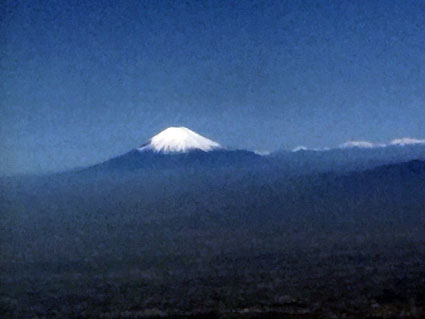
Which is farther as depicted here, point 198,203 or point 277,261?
point 198,203

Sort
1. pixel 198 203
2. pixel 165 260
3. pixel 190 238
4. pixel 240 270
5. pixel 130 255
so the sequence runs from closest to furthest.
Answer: pixel 240 270 → pixel 165 260 → pixel 130 255 → pixel 190 238 → pixel 198 203

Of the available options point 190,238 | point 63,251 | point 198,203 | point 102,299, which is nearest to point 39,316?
point 102,299

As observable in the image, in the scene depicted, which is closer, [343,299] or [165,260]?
[343,299]

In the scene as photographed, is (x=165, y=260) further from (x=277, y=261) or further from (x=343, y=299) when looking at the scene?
(x=343, y=299)

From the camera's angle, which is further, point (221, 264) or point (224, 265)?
point (221, 264)

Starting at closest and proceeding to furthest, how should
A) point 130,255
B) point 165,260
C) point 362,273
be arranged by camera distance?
1. point 362,273
2. point 165,260
3. point 130,255

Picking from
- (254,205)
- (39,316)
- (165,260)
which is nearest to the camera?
(39,316)

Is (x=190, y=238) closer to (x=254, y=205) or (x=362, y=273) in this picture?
(x=362, y=273)

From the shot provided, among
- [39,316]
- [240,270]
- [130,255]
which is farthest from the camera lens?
[130,255]

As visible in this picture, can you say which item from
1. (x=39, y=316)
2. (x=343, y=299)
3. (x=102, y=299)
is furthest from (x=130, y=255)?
(x=343, y=299)
